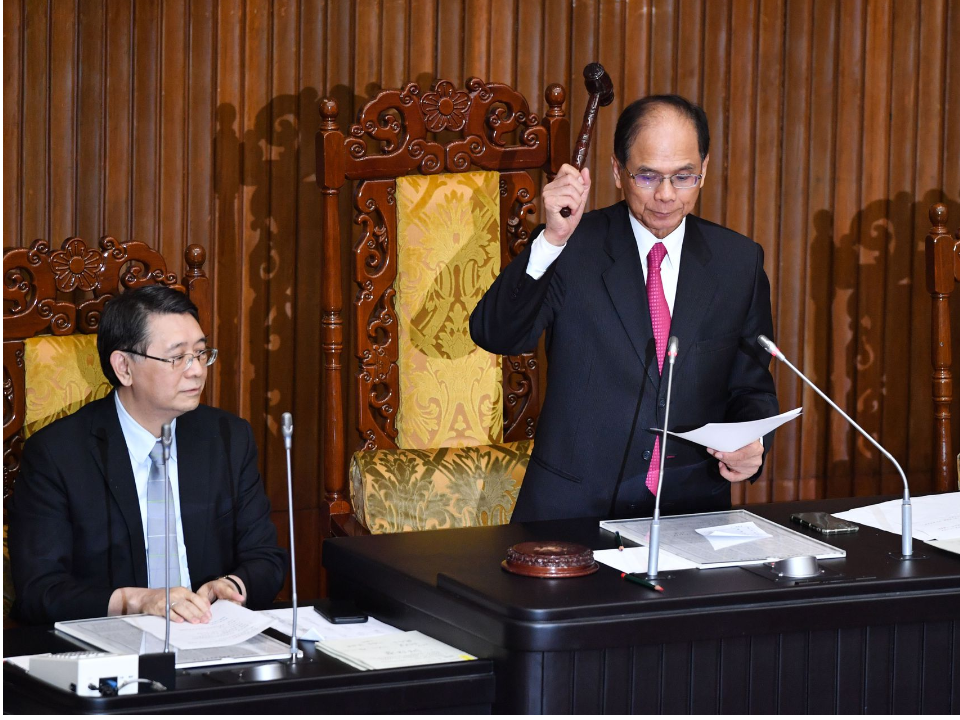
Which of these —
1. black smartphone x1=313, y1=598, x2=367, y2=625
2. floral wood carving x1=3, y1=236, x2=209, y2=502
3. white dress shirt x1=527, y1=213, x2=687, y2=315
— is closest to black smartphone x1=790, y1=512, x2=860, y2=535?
white dress shirt x1=527, y1=213, x2=687, y2=315

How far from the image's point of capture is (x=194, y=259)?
2.94m

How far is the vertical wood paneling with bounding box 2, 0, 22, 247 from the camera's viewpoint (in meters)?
3.19

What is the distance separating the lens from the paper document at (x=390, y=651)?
1734mm

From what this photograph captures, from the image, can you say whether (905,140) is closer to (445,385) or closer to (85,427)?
(445,385)

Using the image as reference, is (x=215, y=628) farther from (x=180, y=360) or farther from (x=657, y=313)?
(x=657, y=313)

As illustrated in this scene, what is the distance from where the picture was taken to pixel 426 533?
220 cm

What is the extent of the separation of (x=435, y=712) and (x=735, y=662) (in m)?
0.43

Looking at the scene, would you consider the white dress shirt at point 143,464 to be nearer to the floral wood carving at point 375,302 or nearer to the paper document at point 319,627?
the paper document at point 319,627

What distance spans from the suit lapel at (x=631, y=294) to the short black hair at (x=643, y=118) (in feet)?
0.54

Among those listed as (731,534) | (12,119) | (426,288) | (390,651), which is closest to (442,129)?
(426,288)

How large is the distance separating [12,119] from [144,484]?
123cm

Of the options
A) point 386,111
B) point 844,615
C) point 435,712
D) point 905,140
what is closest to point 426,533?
point 435,712

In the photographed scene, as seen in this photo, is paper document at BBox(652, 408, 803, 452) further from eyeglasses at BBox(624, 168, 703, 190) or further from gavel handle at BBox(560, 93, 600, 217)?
eyeglasses at BBox(624, 168, 703, 190)

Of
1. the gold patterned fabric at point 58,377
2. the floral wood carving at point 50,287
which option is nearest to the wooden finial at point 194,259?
the floral wood carving at point 50,287
